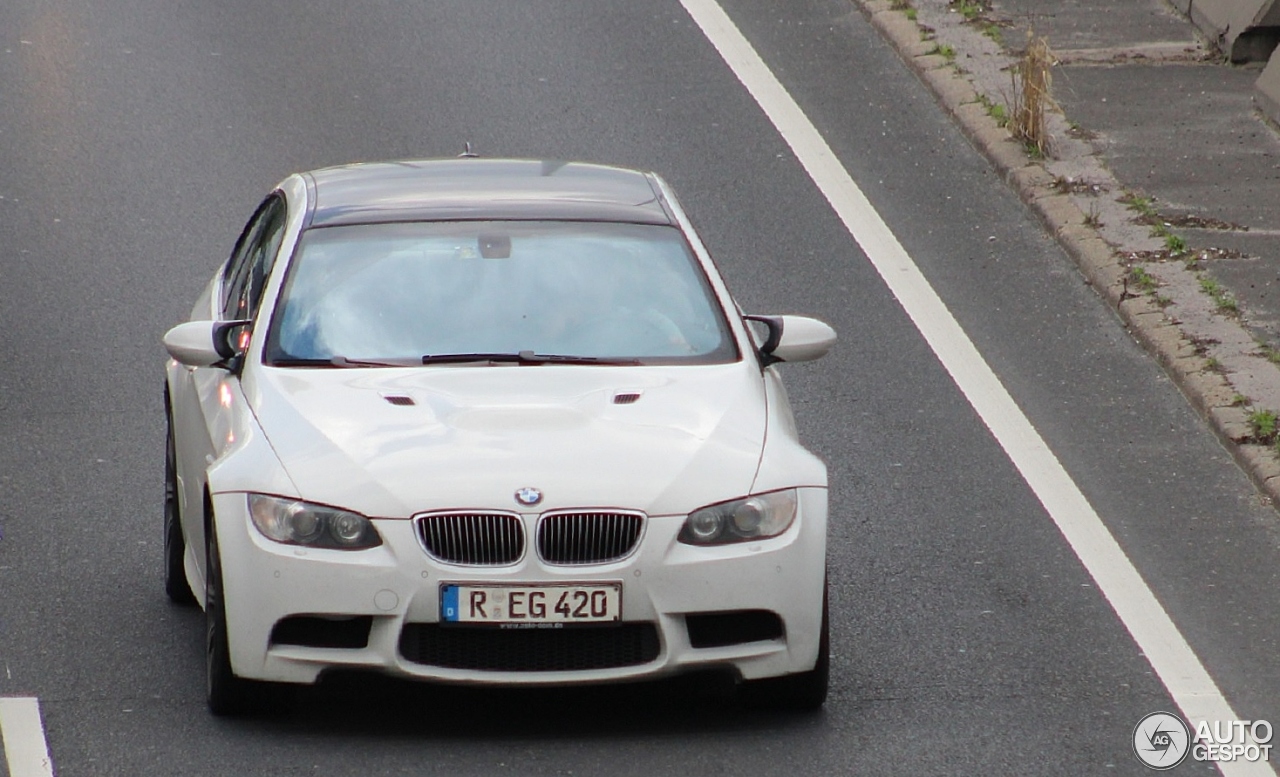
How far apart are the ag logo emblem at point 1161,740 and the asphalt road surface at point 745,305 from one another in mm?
61

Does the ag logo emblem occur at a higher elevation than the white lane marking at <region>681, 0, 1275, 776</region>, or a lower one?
higher

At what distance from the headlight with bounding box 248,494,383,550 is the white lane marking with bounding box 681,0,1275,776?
8.41 ft

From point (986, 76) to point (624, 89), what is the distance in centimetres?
226

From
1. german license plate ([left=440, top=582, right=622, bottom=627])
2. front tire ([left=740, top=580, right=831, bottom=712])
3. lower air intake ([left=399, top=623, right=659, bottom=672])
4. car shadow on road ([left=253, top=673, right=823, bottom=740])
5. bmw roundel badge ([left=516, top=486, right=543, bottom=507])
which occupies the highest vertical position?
bmw roundel badge ([left=516, top=486, right=543, bottom=507])

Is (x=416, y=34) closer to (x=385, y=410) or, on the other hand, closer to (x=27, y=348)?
(x=27, y=348)

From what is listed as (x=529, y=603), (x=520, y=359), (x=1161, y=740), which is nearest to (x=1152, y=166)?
(x=520, y=359)

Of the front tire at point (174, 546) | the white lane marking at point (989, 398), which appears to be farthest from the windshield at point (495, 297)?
the white lane marking at point (989, 398)

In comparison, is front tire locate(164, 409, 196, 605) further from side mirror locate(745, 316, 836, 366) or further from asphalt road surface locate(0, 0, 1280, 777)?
side mirror locate(745, 316, 836, 366)

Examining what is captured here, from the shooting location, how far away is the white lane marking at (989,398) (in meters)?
7.80

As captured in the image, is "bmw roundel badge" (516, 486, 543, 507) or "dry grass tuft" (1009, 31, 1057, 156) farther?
"dry grass tuft" (1009, 31, 1057, 156)

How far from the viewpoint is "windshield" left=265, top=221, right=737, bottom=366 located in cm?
776

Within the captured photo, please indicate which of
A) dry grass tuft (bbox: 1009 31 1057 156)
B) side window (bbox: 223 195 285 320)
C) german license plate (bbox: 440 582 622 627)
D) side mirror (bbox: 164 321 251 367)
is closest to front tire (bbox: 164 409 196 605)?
side window (bbox: 223 195 285 320)

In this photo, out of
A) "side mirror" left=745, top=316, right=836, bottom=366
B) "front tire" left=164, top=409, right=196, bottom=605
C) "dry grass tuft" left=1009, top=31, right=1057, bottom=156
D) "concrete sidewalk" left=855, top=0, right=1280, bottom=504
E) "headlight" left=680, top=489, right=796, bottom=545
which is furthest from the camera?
"dry grass tuft" left=1009, top=31, right=1057, bottom=156

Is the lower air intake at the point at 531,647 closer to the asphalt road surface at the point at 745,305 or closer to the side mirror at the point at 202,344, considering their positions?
the asphalt road surface at the point at 745,305
